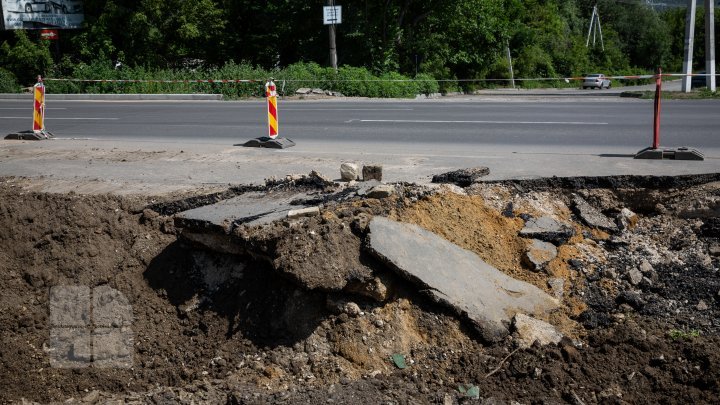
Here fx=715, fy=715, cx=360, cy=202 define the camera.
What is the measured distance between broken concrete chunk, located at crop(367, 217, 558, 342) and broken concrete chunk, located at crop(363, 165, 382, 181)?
1.40 meters

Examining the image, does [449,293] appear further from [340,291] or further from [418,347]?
[340,291]

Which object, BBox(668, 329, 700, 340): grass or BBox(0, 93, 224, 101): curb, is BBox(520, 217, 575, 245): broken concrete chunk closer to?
BBox(668, 329, 700, 340): grass

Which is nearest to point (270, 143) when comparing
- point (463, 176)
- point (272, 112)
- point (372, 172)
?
point (272, 112)

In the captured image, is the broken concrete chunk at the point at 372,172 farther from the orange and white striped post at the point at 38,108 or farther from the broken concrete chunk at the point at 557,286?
the orange and white striped post at the point at 38,108

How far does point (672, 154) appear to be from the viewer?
834 centimetres

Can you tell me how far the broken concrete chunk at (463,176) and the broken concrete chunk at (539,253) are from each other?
114cm

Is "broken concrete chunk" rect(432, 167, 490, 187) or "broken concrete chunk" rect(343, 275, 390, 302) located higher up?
"broken concrete chunk" rect(432, 167, 490, 187)

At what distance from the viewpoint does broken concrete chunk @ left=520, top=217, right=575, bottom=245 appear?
632 cm

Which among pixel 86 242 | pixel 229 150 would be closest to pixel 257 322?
pixel 86 242

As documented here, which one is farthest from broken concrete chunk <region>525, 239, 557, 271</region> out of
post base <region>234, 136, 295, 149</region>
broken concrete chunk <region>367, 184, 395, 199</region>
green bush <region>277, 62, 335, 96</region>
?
green bush <region>277, 62, 335, 96</region>

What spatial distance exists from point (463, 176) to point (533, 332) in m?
2.42

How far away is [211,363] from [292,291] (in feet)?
2.51

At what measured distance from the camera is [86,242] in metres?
6.25

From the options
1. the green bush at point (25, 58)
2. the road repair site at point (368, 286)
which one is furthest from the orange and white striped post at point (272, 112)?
the green bush at point (25, 58)
